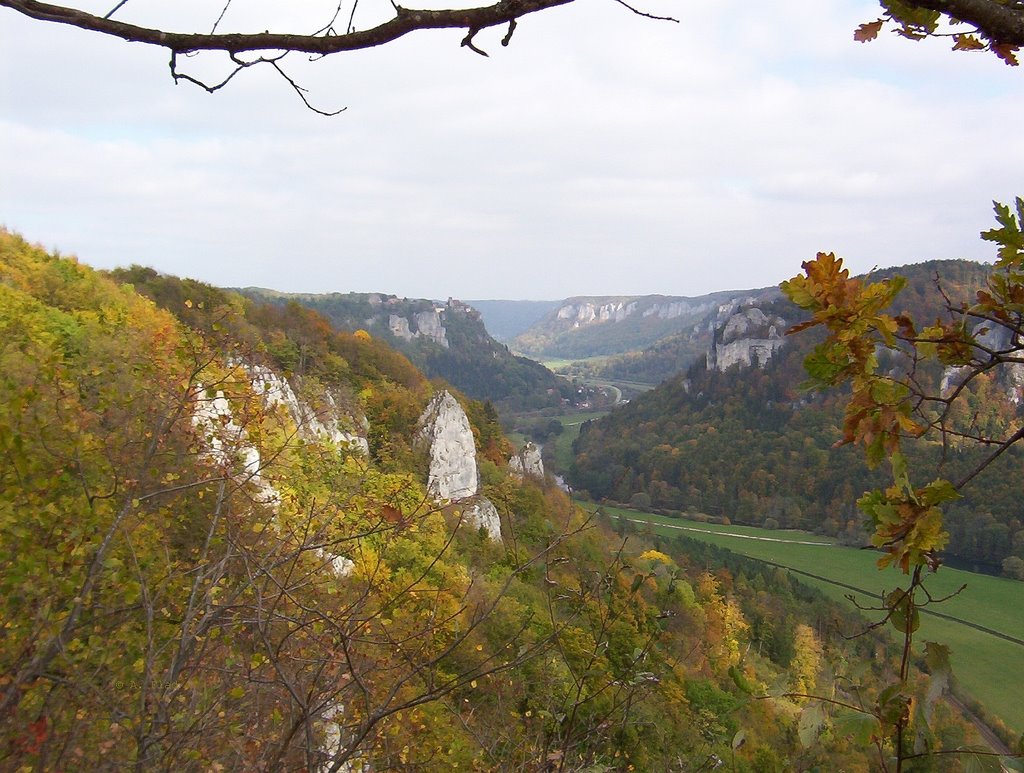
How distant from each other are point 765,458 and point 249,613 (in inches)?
3225

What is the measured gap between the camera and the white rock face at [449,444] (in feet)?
89.6

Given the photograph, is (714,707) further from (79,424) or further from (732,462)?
(732,462)

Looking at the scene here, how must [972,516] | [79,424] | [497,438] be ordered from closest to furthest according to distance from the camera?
[79,424], [497,438], [972,516]

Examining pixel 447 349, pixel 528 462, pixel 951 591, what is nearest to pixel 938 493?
pixel 951 591

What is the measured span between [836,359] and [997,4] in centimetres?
83

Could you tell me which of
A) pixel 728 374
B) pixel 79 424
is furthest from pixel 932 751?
pixel 728 374

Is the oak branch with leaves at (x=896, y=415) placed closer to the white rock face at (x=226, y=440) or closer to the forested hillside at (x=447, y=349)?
the white rock face at (x=226, y=440)

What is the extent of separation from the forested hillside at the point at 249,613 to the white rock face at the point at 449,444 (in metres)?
14.5

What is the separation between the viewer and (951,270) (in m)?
84.9

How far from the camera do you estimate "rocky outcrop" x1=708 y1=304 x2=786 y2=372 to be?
317 feet

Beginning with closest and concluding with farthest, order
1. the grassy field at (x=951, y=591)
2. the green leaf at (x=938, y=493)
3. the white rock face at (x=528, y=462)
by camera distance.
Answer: the green leaf at (x=938, y=493) → the grassy field at (x=951, y=591) → the white rock face at (x=528, y=462)

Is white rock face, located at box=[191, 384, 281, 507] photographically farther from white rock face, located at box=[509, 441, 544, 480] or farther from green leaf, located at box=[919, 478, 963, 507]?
white rock face, located at box=[509, 441, 544, 480]

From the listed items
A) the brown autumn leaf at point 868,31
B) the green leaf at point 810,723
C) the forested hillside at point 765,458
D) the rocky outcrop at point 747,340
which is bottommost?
the forested hillside at point 765,458

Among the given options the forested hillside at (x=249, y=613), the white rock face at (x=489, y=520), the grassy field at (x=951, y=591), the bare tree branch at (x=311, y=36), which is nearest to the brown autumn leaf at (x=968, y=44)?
the bare tree branch at (x=311, y=36)
